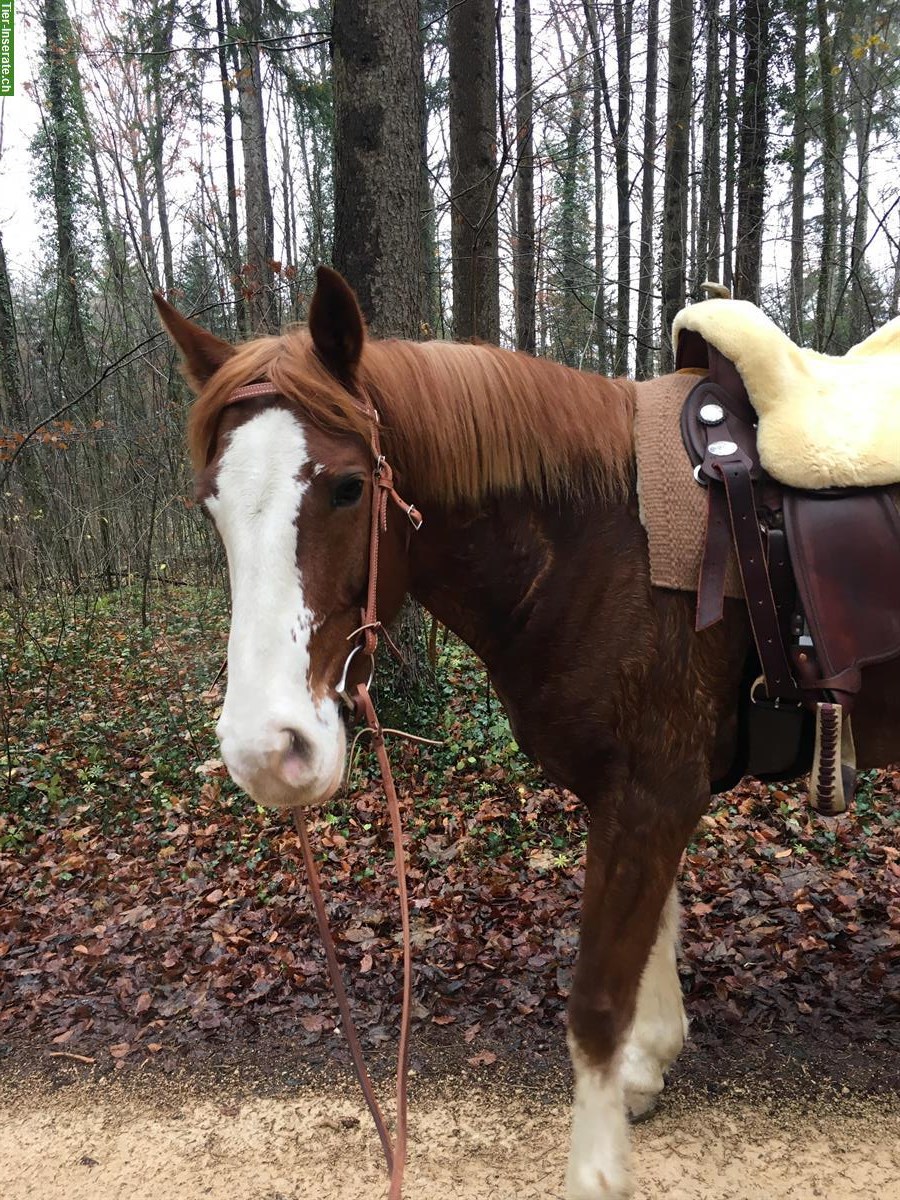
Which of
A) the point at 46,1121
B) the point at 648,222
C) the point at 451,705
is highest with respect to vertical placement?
the point at 648,222

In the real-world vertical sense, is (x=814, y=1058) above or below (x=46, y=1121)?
above

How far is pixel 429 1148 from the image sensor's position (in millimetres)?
2514

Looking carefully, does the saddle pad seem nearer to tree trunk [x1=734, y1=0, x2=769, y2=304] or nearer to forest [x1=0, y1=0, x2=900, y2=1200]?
forest [x1=0, y1=0, x2=900, y2=1200]

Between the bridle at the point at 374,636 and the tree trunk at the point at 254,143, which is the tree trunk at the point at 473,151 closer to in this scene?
the bridle at the point at 374,636

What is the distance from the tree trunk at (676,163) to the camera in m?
8.34

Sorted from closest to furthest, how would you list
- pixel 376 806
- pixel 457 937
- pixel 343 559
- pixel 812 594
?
1. pixel 343 559
2. pixel 812 594
3. pixel 457 937
4. pixel 376 806

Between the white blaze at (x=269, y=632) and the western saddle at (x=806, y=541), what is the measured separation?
100cm

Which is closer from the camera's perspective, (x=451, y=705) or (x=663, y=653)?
(x=663, y=653)

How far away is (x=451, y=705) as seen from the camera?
17.5 feet

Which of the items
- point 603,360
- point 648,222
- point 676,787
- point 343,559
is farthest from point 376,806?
point 648,222

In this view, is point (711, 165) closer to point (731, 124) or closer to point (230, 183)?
point (731, 124)

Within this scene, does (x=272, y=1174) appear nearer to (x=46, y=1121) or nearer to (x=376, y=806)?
(x=46, y=1121)

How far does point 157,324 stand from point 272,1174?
32.6ft

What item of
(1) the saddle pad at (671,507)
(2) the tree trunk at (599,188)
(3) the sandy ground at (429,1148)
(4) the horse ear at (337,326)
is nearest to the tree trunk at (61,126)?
(2) the tree trunk at (599,188)
